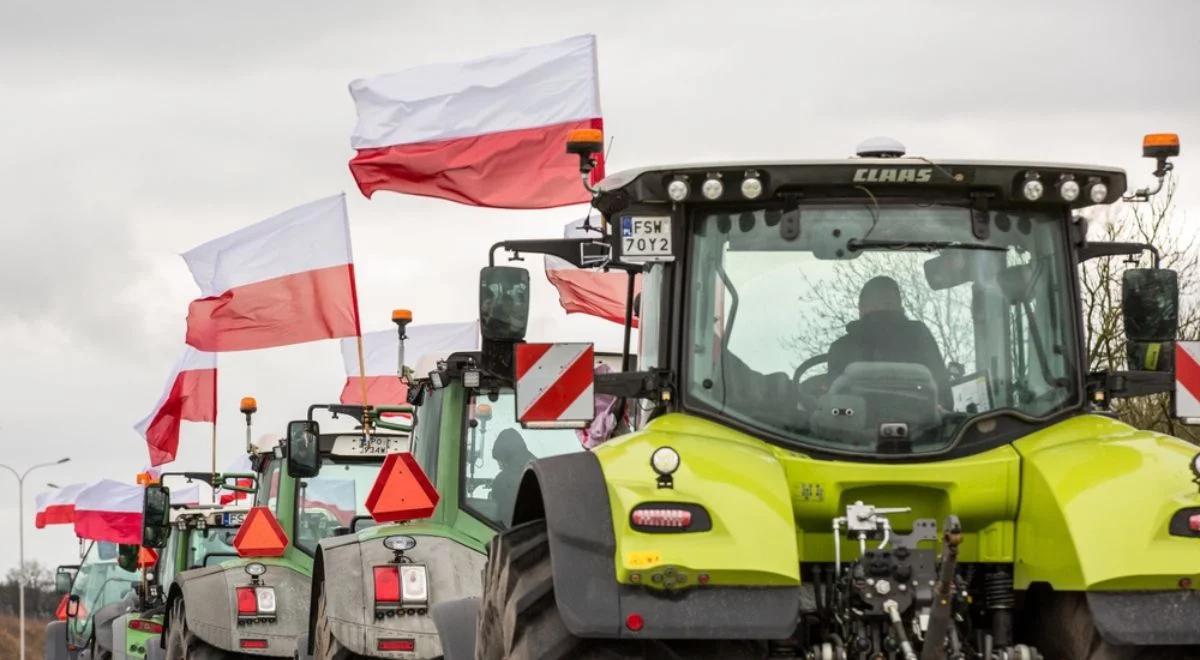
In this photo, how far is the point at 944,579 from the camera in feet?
23.5

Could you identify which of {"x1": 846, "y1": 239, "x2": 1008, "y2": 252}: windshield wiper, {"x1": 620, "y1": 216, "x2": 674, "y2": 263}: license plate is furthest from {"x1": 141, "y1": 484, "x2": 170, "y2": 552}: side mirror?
{"x1": 846, "y1": 239, "x2": 1008, "y2": 252}: windshield wiper

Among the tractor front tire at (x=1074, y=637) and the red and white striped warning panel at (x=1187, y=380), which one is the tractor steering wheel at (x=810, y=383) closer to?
the tractor front tire at (x=1074, y=637)

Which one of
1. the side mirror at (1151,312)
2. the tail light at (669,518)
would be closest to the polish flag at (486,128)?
the side mirror at (1151,312)

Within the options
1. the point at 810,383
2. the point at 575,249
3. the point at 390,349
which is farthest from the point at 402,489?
the point at 390,349

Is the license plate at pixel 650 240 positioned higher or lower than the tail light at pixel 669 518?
higher

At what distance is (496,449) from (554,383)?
426cm

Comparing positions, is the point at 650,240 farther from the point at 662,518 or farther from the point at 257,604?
the point at 257,604

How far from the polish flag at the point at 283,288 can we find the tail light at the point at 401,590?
8.57 meters

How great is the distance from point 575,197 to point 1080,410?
35.5 feet

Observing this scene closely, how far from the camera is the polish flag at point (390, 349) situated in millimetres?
27406

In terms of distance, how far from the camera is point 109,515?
3859 centimetres

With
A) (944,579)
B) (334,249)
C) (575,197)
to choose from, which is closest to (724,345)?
(944,579)

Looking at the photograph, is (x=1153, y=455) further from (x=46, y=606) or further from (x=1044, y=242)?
(x=46, y=606)

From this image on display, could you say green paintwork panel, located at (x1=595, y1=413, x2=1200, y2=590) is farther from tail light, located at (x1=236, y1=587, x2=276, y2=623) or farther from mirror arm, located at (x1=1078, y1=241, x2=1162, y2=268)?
tail light, located at (x1=236, y1=587, x2=276, y2=623)
